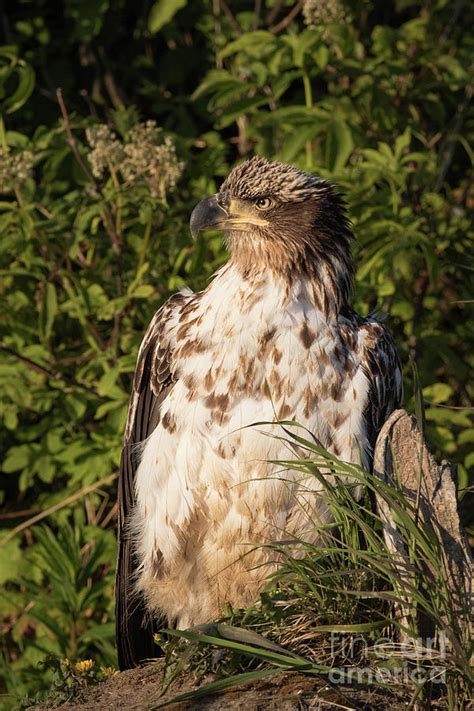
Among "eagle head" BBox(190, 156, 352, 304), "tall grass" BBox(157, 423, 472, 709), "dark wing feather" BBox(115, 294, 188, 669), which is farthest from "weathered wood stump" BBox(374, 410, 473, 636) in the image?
"dark wing feather" BBox(115, 294, 188, 669)

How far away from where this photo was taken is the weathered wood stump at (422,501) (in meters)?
2.83

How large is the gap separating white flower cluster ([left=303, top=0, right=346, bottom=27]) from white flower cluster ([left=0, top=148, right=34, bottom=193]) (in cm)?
151

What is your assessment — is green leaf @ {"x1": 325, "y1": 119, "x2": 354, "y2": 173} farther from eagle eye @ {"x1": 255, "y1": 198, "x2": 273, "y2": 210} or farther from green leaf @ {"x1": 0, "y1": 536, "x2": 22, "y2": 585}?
green leaf @ {"x1": 0, "y1": 536, "x2": 22, "y2": 585}

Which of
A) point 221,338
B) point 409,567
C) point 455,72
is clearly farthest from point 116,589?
point 455,72

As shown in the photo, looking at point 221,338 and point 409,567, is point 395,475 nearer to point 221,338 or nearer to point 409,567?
point 409,567

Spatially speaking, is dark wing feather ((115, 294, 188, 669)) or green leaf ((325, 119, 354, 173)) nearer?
dark wing feather ((115, 294, 188, 669))

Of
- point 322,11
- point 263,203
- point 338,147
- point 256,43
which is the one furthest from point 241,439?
point 256,43

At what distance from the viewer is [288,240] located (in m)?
3.92

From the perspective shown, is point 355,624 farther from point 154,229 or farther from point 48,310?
point 154,229

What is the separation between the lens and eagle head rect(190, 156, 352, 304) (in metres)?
3.92

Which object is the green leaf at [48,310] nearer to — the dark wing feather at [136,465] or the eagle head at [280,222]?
the dark wing feather at [136,465]

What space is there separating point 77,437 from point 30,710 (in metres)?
2.34

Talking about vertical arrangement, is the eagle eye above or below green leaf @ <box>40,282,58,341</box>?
above

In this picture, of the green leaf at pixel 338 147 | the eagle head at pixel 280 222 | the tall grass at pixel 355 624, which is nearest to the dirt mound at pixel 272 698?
the tall grass at pixel 355 624
